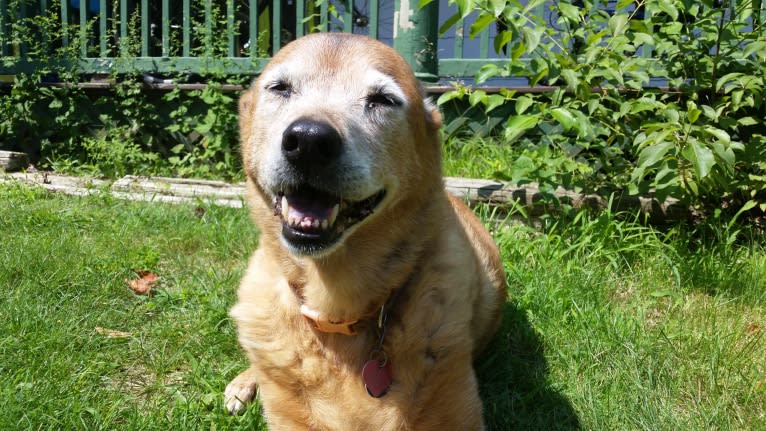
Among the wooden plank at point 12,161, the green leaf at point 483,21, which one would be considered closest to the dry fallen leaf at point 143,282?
the green leaf at point 483,21

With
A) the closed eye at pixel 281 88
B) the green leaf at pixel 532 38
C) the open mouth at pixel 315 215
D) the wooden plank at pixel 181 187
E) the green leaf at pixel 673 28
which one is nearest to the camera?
the open mouth at pixel 315 215

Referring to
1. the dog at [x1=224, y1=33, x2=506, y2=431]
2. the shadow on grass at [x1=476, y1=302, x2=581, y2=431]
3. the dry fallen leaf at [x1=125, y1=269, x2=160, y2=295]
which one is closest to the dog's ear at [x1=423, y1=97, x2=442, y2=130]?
the dog at [x1=224, y1=33, x2=506, y2=431]

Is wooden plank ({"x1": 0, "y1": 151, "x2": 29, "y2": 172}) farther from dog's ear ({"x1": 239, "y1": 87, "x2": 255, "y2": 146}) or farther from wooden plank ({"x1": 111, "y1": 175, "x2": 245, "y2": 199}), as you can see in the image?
dog's ear ({"x1": 239, "y1": 87, "x2": 255, "y2": 146})

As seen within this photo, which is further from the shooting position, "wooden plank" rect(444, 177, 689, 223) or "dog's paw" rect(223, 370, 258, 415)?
"wooden plank" rect(444, 177, 689, 223)

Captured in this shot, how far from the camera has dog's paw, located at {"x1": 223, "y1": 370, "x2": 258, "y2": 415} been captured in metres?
2.50

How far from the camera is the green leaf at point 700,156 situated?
9.46 ft

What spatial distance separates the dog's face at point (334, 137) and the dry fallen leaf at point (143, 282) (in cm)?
128

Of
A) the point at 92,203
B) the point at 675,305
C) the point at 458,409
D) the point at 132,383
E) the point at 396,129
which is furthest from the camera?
the point at 92,203

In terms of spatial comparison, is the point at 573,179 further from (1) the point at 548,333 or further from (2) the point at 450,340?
(2) the point at 450,340

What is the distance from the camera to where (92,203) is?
498 centimetres

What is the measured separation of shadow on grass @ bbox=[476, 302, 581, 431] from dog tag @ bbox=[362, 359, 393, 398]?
62 centimetres

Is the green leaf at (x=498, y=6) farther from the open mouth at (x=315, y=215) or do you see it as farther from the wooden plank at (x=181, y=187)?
the wooden plank at (x=181, y=187)

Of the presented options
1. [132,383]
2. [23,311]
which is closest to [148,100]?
[23,311]

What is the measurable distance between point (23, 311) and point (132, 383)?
764 mm
